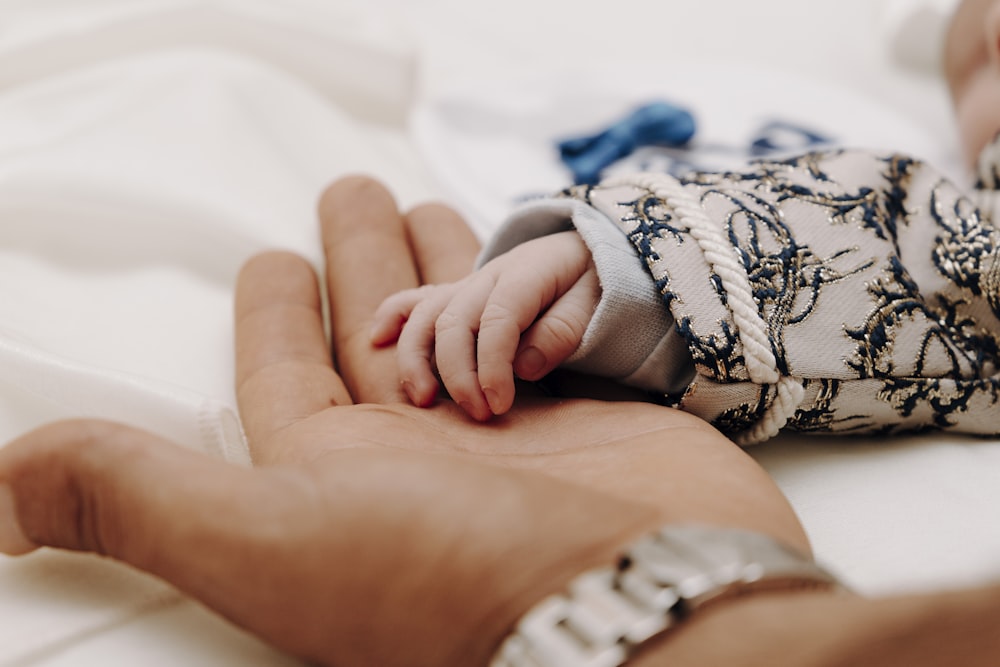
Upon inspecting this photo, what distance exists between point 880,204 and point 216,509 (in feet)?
1.57

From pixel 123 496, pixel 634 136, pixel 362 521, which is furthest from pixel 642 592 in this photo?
pixel 634 136

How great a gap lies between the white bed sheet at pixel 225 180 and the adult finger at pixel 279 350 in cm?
2

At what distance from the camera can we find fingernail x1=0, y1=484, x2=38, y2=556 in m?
0.38

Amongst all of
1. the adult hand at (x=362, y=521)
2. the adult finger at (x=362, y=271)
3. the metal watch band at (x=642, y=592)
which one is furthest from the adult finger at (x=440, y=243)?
the metal watch band at (x=642, y=592)

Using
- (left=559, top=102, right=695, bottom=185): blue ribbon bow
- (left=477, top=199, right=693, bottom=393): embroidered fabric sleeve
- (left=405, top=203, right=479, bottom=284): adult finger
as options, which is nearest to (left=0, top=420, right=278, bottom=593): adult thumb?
(left=477, top=199, right=693, bottom=393): embroidered fabric sleeve

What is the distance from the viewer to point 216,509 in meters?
0.34

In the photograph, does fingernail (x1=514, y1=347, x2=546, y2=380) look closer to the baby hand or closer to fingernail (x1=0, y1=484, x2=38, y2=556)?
the baby hand

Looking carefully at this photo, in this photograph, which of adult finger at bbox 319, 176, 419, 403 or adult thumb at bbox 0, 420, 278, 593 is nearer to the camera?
adult thumb at bbox 0, 420, 278, 593

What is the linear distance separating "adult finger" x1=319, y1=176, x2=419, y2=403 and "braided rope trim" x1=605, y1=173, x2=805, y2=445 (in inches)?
8.4

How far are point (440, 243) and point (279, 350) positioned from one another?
196 mm

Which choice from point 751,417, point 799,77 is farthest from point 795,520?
point 799,77

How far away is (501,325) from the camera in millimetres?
476

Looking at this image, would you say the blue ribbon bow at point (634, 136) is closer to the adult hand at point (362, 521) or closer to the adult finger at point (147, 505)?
the adult hand at point (362, 521)

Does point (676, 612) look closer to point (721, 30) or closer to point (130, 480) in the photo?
point (130, 480)
